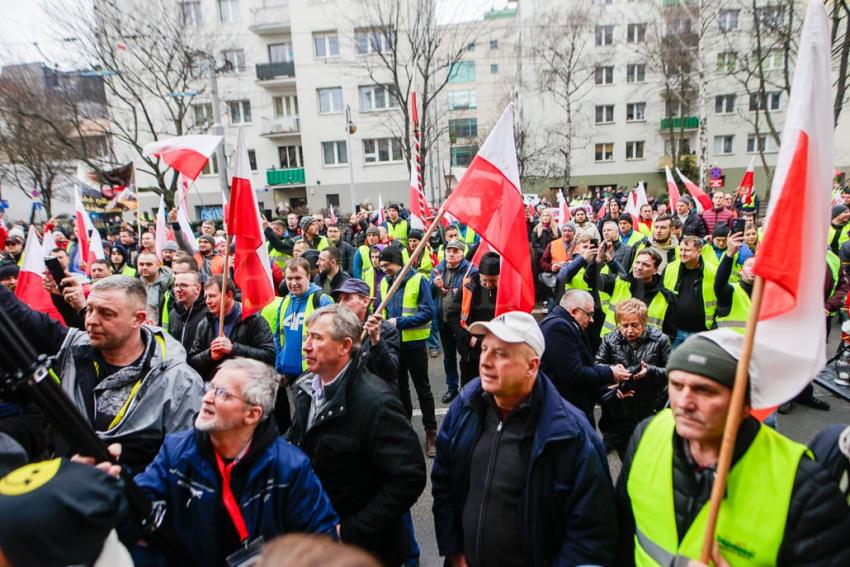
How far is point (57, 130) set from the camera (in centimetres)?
1811

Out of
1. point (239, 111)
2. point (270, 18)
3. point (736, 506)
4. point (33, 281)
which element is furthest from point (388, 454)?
point (270, 18)

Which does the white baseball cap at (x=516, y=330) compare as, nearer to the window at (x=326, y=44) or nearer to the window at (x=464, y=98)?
the window at (x=326, y=44)

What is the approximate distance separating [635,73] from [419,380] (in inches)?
1618

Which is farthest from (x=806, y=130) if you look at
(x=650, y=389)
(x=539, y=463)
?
(x=650, y=389)

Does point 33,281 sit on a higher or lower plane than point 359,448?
higher

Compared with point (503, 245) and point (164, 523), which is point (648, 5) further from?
point (164, 523)

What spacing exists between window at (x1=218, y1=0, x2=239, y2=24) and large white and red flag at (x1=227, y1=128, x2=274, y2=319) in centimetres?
3507

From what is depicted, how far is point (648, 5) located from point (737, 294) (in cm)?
3822

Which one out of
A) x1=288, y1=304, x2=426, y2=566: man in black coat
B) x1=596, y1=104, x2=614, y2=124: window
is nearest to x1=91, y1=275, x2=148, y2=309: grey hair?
x1=288, y1=304, x2=426, y2=566: man in black coat

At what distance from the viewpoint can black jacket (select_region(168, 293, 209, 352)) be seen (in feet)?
14.5

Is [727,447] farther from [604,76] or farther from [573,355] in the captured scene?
[604,76]

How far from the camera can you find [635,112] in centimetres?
3953

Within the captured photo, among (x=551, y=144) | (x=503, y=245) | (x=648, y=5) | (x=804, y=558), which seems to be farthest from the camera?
(x=551, y=144)

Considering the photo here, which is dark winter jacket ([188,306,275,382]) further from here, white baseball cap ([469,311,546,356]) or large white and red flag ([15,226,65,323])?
white baseball cap ([469,311,546,356])
